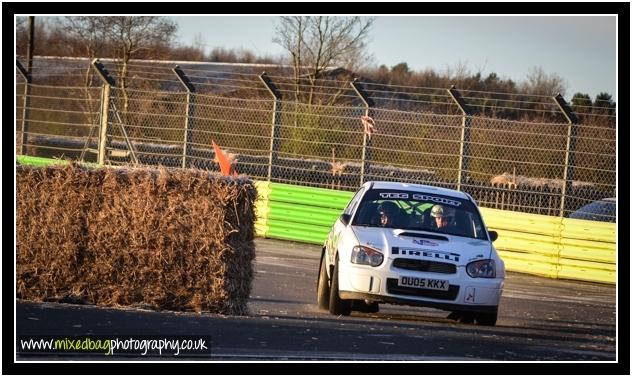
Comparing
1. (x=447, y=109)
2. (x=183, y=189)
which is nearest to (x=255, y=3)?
(x=183, y=189)

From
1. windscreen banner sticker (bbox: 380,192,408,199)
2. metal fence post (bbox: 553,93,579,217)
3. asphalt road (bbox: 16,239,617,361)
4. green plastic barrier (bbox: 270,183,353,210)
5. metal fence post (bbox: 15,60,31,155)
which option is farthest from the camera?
metal fence post (bbox: 15,60,31,155)

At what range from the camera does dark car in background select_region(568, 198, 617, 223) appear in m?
19.7

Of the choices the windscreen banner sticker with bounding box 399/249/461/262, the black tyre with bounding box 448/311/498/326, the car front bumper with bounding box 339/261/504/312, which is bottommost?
the black tyre with bounding box 448/311/498/326

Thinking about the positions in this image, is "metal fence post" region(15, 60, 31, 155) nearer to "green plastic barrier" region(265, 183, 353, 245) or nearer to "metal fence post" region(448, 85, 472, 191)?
"green plastic barrier" region(265, 183, 353, 245)

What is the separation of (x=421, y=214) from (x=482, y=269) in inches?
56.0

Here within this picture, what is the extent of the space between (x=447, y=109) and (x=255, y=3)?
15563 mm

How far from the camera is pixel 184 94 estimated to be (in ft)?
76.9

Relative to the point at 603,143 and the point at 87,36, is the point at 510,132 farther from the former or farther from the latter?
the point at 87,36

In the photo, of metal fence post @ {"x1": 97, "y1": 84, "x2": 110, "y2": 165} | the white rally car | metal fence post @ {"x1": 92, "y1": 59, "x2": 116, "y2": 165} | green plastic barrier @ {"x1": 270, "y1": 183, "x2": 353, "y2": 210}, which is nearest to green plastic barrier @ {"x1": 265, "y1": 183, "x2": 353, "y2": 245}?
green plastic barrier @ {"x1": 270, "y1": 183, "x2": 353, "y2": 210}

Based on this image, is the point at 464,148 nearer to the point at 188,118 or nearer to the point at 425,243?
the point at 188,118

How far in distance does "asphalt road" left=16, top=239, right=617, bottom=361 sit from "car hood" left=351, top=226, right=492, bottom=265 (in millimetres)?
689

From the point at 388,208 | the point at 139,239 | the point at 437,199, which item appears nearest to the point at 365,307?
the point at 388,208

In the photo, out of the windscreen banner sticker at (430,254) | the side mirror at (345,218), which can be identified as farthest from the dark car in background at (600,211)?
the windscreen banner sticker at (430,254)

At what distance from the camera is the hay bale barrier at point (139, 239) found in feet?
36.7
